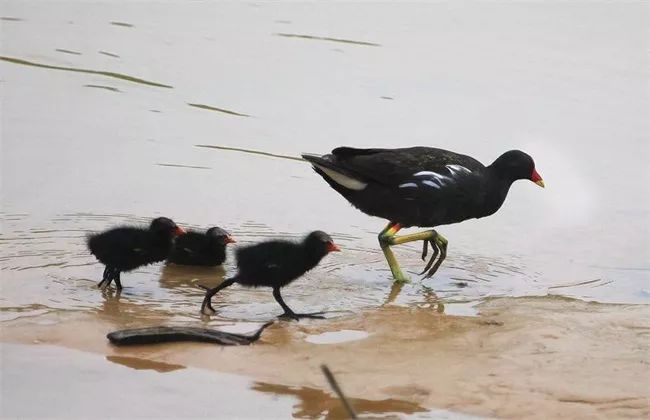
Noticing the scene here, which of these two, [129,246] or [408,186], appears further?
[408,186]

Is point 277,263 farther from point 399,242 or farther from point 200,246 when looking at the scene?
point 399,242

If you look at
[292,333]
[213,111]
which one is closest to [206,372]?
[292,333]

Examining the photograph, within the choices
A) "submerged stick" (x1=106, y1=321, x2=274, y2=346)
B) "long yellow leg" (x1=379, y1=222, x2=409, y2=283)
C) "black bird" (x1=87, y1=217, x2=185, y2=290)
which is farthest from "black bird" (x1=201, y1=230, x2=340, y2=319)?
"long yellow leg" (x1=379, y1=222, x2=409, y2=283)

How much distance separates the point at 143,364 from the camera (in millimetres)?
5980

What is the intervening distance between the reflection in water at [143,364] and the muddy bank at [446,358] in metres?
0.01

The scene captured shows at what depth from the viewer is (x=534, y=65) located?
13352 millimetres

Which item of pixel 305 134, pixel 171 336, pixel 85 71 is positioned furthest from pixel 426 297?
pixel 85 71

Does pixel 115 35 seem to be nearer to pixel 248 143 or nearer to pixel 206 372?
pixel 248 143

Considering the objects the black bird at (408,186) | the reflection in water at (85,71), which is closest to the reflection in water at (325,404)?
the black bird at (408,186)

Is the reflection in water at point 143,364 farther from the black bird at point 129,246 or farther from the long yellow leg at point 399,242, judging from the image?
the long yellow leg at point 399,242

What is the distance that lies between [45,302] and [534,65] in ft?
25.0

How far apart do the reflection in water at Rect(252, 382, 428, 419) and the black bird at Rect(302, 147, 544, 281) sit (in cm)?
264

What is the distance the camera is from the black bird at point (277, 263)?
277 inches

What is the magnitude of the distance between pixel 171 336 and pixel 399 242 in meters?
2.60
